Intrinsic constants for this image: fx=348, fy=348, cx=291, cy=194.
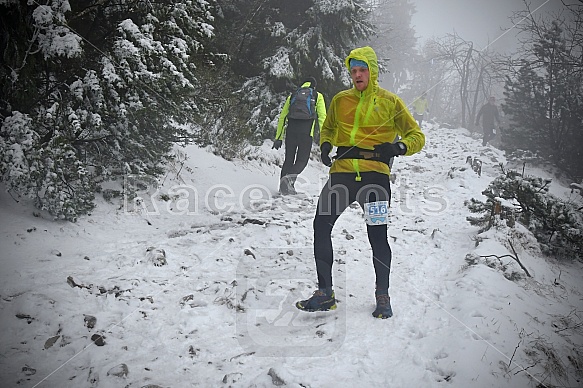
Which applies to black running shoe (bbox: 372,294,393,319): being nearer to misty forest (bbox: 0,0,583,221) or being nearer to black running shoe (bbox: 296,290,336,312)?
black running shoe (bbox: 296,290,336,312)

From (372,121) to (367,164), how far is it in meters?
0.40

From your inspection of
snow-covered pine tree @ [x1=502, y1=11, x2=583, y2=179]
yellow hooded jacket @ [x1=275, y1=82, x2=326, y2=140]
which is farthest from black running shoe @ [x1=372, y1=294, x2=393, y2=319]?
snow-covered pine tree @ [x1=502, y1=11, x2=583, y2=179]

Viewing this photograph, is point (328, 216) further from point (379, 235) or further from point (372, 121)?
point (372, 121)

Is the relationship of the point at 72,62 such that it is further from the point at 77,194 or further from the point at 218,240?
the point at 218,240

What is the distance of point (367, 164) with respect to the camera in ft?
10.7

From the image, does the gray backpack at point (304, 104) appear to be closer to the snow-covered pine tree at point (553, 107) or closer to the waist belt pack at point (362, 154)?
the waist belt pack at point (362, 154)

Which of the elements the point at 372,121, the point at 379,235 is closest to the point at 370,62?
the point at 372,121

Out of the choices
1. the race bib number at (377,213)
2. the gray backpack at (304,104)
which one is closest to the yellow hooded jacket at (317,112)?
the gray backpack at (304,104)

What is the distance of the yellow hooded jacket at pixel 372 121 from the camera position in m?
3.22

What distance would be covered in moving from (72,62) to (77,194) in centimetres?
157

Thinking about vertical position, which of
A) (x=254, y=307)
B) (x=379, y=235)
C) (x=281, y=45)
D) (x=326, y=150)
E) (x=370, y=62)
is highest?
(x=281, y=45)

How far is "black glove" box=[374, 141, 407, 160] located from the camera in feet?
10.2

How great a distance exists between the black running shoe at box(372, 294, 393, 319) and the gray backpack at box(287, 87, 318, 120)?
14.3 ft

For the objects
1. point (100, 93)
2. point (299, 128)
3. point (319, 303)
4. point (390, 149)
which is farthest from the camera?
point (299, 128)
